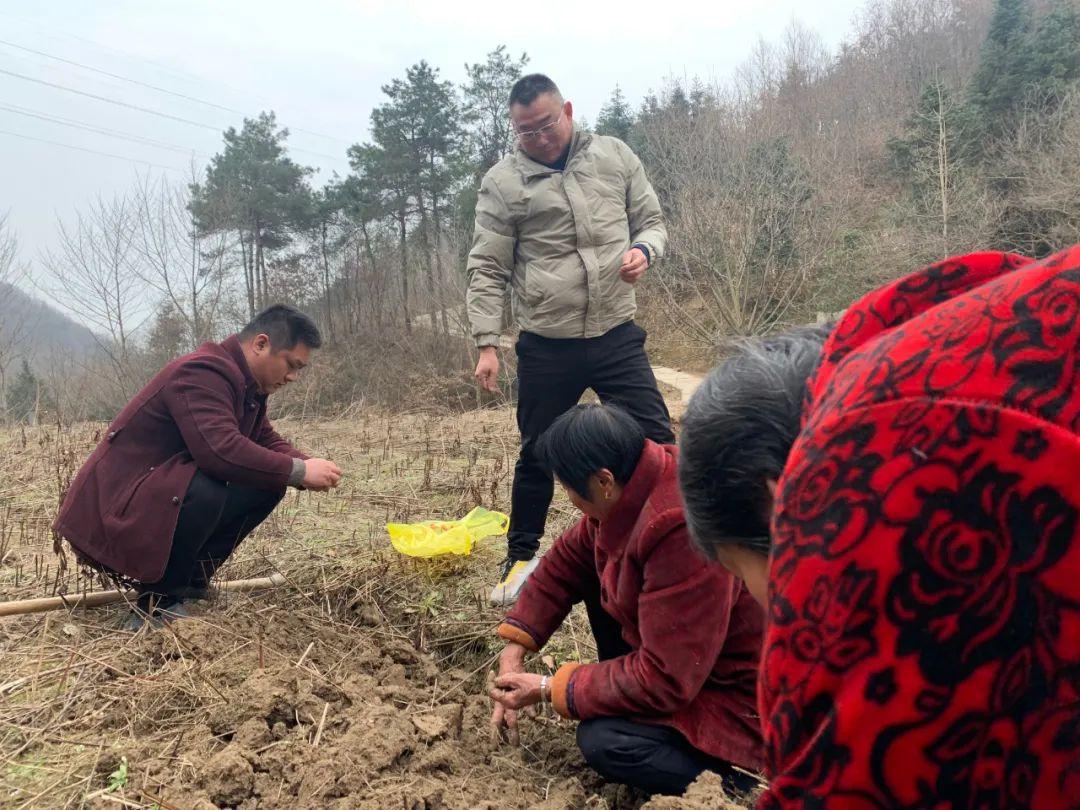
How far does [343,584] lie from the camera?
11.3ft

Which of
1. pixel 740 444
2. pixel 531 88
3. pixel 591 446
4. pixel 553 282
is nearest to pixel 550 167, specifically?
pixel 531 88

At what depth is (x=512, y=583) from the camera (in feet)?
10.5

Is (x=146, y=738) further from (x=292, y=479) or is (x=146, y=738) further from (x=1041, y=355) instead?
(x=1041, y=355)

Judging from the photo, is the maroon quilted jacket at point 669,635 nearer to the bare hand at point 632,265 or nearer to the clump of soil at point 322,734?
the clump of soil at point 322,734

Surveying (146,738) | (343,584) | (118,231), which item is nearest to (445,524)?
(343,584)

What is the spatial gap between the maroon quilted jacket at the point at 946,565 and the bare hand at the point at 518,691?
4.72ft

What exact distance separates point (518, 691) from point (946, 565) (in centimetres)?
163

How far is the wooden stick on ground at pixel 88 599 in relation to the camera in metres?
3.05

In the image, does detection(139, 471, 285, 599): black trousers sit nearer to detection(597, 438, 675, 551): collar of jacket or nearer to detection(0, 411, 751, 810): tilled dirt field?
detection(0, 411, 751, 810): tilled dirt field

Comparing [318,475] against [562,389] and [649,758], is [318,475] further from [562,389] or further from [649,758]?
[649,758]

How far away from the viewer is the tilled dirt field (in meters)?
2.05

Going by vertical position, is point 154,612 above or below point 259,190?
below

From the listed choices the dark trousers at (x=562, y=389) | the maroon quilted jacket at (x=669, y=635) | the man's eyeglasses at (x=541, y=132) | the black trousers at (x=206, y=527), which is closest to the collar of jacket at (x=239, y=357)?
the black trousers at (x=206, y=527)

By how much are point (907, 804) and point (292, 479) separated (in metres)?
2.78
